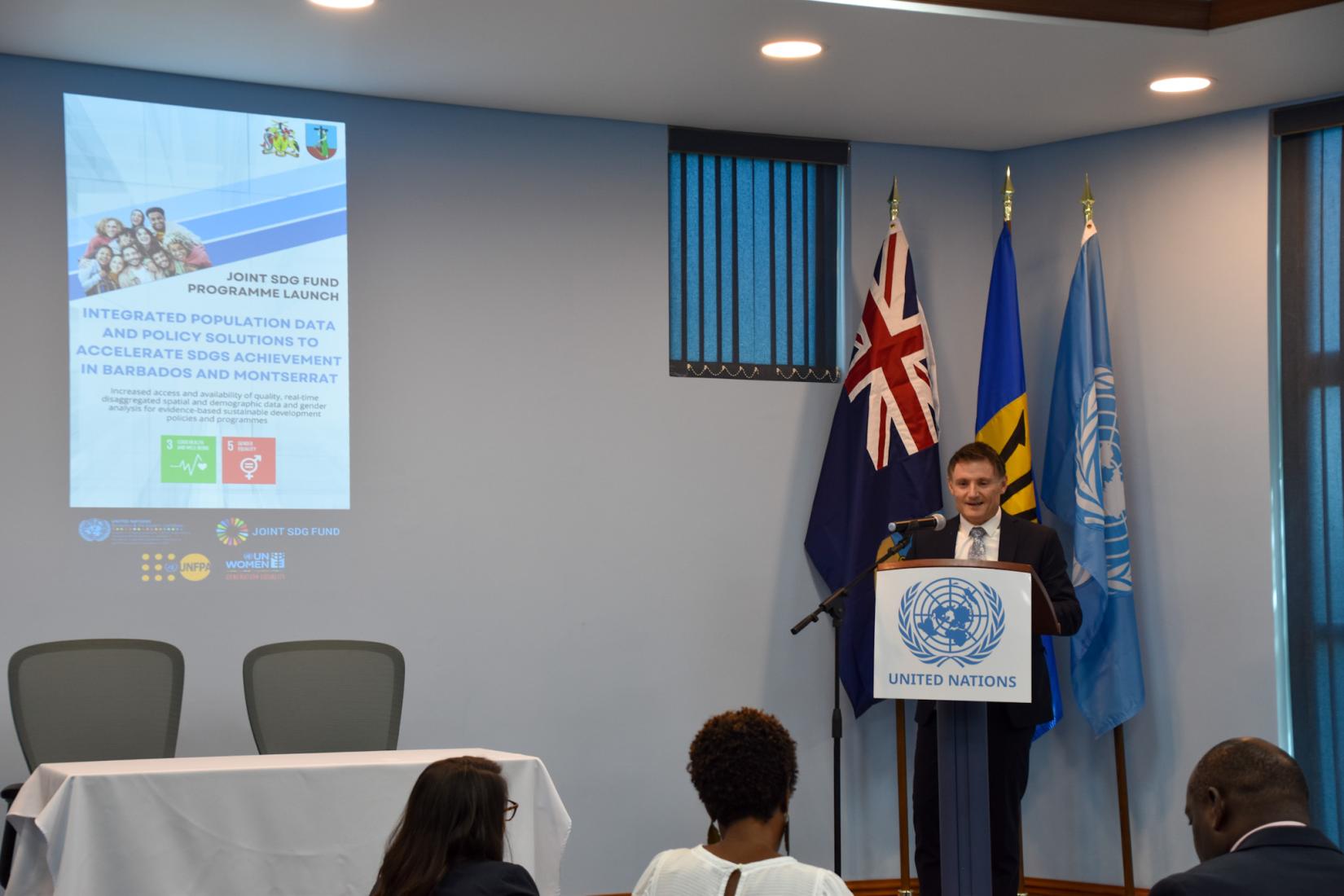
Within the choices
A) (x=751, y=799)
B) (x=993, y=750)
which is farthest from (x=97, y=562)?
(x=751, y=799)

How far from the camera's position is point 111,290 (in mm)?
5242

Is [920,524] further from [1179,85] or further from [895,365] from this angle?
[1179,85]

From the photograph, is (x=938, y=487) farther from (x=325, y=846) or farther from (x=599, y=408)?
(x=325, y=846)

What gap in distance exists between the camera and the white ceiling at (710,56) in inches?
188

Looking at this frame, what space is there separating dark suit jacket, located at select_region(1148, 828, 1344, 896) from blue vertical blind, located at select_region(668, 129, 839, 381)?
4.30 meters

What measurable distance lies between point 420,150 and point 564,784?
2650mm

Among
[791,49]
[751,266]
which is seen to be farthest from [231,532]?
[791,49]

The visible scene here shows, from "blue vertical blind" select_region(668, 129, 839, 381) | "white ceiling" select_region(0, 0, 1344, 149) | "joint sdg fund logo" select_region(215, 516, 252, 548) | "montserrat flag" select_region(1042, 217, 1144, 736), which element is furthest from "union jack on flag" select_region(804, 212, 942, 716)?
"joint sdg fund logo" select_region(215, 516, 252, 548)

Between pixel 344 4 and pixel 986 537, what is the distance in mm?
2749

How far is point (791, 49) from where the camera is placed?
202 inches

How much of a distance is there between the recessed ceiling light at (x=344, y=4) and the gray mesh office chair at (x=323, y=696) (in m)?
2.13

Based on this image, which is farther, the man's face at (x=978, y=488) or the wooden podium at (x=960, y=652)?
the man's face at (x=978, y=488)

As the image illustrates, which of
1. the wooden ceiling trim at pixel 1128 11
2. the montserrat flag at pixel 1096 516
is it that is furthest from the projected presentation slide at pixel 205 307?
the montserrat flag at pixel 1096 516

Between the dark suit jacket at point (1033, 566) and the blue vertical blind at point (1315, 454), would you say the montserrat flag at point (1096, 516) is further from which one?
the dark suit jacket at point (1033, 566)
